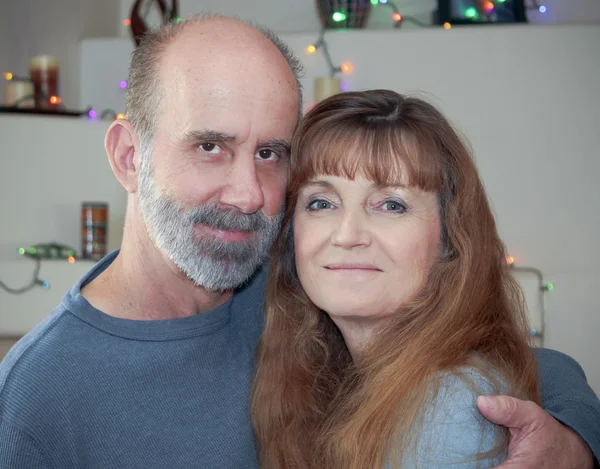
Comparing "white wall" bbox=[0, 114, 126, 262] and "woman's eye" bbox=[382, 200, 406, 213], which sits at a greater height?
"woman's eye" bbox=[382, 200, 406, 213]

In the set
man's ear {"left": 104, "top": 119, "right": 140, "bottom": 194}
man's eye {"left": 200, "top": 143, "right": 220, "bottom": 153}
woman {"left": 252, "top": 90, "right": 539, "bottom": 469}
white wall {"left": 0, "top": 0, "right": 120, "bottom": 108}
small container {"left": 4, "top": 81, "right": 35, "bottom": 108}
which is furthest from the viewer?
white wall {"left": 0, "top": 0, "right": 120, "bottom": 108}

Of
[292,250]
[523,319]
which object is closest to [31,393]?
[292,250]

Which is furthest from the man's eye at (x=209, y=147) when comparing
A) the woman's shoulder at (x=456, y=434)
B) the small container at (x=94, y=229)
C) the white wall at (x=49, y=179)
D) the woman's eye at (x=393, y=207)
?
the white wall at (x=49, y=179)

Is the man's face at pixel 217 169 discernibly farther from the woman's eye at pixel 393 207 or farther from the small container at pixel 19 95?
the small container at pixel 19 95

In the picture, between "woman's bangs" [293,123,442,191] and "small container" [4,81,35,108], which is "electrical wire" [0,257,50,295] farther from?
"woman's bangs" [293,123,442,191]

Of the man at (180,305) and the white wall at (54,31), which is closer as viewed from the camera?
the man at (180,305)

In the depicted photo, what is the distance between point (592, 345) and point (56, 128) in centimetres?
232

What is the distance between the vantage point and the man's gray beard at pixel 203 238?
1.33 meters

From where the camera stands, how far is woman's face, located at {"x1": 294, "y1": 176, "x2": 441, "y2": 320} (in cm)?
127

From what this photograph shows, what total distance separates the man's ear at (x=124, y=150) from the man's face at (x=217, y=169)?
0.05 metres

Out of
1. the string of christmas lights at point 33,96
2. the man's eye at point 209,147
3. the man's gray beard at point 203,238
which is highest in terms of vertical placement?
the man's eye at point 209,147

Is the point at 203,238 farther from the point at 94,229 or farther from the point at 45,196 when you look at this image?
the point at 45,196

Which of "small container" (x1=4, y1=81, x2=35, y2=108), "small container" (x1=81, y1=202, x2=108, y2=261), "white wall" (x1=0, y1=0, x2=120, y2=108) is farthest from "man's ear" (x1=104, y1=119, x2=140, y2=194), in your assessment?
"white wall" (x1=0, y1=0, x2=120, y2=108)

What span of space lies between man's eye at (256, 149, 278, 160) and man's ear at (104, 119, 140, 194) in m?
0.22
